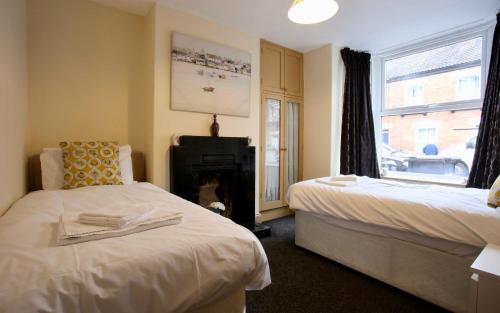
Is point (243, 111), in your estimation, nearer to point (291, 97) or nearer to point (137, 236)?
point (291, 97)

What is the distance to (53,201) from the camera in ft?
5.07

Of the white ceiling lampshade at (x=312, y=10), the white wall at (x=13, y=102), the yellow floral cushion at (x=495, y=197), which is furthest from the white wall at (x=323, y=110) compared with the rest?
the white wall at (x=13, y=102)

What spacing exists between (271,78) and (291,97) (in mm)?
468

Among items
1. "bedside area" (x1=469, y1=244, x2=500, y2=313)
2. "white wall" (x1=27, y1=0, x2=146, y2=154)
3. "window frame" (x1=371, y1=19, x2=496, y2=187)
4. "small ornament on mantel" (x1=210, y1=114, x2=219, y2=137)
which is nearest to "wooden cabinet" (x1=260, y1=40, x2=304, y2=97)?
"small ornament on mantel" (x1=210, y1=114, x2=219, y2=137)

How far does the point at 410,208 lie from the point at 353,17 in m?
2.32

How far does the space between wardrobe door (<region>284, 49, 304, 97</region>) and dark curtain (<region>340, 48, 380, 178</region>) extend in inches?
26.5

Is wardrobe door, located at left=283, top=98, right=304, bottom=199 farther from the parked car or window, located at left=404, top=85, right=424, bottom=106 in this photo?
window, located at left=404, top=85, right=424, bottom=106

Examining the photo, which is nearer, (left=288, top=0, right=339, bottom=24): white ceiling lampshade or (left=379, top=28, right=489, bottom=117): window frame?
(left=288, top=0, right=339, bottom=24): white ceiling lampshade

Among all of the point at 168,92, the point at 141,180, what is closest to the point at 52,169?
the point at 141,180

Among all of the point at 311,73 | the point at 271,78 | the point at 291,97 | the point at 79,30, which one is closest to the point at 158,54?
the point at 79,30

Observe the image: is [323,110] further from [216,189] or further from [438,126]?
[216,189]

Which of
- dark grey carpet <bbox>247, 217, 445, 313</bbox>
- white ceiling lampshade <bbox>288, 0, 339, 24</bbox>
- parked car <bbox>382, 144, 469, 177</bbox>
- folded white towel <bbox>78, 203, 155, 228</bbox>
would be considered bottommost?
dark grey carpet <bbox>247, 217, 445, 313</bbox>

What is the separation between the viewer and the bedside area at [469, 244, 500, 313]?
106 centimetres

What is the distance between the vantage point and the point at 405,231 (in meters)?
1.77
